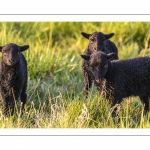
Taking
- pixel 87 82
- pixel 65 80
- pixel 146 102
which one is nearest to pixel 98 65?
pixel 146 102

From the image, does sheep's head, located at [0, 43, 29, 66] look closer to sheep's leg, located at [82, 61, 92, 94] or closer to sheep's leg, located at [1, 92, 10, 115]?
sheep's leg, located at [1, 92, 10, 115]

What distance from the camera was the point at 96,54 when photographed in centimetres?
1043

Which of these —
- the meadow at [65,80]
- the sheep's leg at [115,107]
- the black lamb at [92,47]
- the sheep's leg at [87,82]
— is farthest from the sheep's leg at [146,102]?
the sheep's leg at [87,82]

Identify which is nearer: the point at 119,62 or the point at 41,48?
the point at 119,62

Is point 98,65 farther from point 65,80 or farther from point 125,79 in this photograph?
point 65,80

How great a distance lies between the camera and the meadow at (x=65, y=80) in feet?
33.8

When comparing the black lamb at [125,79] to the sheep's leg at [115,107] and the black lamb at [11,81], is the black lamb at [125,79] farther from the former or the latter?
the black lamb at [11,81]

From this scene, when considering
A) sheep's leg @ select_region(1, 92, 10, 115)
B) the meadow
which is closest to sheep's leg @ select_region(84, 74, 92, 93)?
the meadow

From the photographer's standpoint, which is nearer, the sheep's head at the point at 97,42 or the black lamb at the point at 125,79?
the black lamb at the point at 125,79

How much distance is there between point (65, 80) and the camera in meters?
12.6
